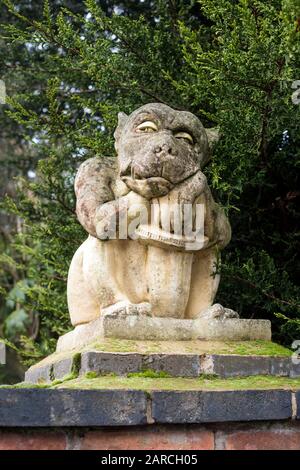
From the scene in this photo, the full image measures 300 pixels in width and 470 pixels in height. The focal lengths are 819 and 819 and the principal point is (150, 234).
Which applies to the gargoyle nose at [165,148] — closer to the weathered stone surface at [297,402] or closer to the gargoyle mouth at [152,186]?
the gargoyle mouth at [152,186]

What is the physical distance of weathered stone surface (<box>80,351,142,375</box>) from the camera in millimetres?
4453

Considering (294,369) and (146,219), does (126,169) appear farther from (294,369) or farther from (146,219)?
(294,369)

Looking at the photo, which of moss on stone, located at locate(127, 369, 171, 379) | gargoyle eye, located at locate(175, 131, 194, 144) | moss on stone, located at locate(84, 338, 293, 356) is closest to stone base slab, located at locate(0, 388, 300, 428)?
moss on stone, located at locate(127, 369, 171, 379)

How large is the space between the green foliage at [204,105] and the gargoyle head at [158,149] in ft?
1.83

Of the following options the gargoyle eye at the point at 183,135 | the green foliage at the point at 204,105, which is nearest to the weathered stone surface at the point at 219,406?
the green foliage at the point at 204,105

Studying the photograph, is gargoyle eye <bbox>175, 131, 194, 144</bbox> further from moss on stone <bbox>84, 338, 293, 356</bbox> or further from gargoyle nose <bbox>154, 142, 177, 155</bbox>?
moss on stone <bbox>84, 338, 293, 356</bbox>

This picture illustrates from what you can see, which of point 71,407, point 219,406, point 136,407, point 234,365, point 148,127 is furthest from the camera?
point 148,127

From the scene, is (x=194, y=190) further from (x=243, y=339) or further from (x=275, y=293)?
(x=275, y=293)

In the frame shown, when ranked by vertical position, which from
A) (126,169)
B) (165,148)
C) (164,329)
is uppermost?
(165,148)

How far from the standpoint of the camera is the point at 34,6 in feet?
30.1

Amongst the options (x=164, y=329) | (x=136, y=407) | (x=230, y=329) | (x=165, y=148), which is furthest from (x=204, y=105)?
(x=136, y=407)

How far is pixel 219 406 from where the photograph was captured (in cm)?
418

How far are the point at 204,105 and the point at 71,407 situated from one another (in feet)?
12.5
